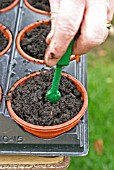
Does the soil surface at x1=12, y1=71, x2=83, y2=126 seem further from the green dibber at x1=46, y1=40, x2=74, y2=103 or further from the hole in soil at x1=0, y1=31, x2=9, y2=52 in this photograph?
the hole in soil at x1=0, y1=31, x2=9, y2=52

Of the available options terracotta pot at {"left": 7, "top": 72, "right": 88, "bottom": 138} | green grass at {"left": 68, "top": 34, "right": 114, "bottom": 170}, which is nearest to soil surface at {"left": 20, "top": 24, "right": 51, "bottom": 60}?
terracotta pot at {"left": 7, "top": 72, "right": 88, "bottom": 138}

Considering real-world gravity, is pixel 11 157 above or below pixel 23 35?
below

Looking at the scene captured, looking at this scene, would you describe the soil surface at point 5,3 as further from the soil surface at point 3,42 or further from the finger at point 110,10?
the finger at point 110,10

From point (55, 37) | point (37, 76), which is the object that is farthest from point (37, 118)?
point (55, 37)

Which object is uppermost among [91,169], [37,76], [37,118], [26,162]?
[37,76]

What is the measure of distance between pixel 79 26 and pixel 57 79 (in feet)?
0.82

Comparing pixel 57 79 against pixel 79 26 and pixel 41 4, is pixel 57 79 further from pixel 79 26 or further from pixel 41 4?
Result: pixel 41 4

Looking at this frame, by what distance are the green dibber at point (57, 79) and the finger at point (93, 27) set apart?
0.15 ft

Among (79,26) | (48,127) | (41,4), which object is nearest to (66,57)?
(79,26)

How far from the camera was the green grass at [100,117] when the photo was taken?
2.04 meters

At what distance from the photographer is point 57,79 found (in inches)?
44.9

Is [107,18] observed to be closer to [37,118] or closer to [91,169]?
[37,118]

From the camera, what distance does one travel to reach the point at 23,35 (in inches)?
60.9

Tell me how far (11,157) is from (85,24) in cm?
54
